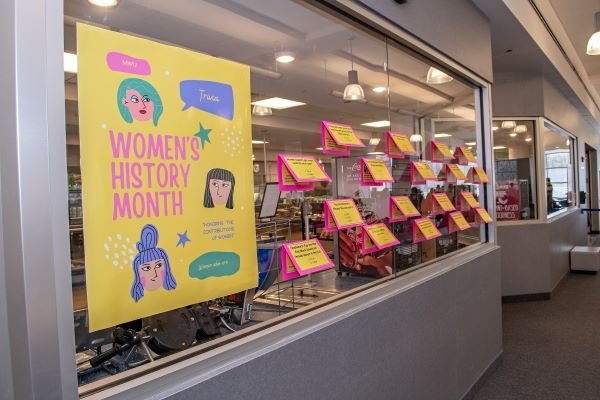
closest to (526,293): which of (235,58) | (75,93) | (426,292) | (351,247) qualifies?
(426,292)

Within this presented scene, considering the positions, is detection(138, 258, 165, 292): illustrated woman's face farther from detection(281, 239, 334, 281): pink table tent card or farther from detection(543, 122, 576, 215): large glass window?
detection(543, 122, 576, 215): large glass window

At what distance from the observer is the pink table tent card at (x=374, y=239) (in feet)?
6.93

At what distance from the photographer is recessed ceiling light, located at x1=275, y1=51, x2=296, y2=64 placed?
2023 millimetres

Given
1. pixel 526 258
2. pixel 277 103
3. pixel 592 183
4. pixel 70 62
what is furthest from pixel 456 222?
pixel 592 183

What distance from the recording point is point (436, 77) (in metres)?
2.92

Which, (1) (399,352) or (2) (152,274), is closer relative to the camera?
(2) (152,274)

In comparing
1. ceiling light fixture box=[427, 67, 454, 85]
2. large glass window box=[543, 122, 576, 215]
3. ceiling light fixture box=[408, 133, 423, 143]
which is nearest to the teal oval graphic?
ceiling light fixture box=[408, 133, 423, 143]

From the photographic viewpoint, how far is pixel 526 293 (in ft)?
17.0

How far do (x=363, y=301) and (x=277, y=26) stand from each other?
53.4 inches

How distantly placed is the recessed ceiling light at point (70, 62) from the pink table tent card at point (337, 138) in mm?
1030

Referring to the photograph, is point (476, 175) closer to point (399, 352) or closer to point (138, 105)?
point (399, 352)

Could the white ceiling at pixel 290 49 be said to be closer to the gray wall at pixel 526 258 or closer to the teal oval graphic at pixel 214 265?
the teal oval graphic at pixel 214 265

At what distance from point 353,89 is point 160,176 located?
5.15 ft

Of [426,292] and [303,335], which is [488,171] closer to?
[426,292]
